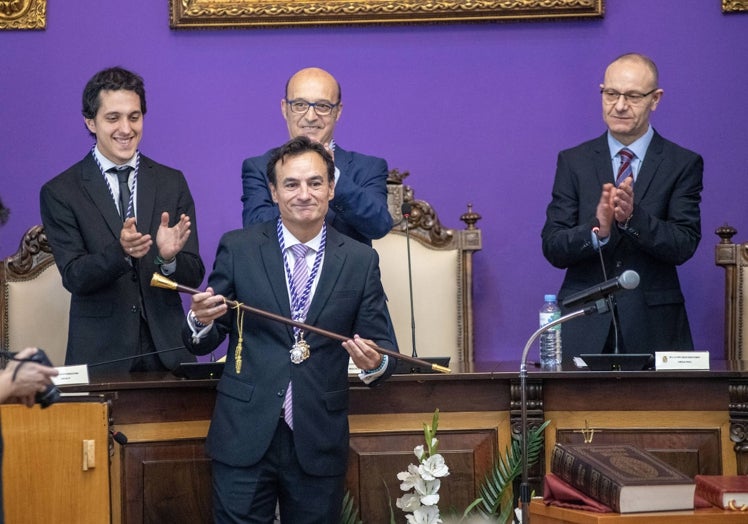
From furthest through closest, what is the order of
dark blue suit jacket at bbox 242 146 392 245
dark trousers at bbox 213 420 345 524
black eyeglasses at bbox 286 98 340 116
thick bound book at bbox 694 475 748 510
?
black eyeglasses at bbox 286 98 340 116 < dark blue suit jacket at bbox 242 146 392 245 < dark trousers at bbox 213 420 345 524 < thick bound book at bbox 694 475 748 510

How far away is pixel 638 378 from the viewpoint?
3.71 m

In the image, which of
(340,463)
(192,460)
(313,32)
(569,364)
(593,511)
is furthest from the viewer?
(313,32)

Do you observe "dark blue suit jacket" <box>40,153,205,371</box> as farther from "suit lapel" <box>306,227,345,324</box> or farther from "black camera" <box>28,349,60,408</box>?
"black camera" <box>28,349,60,408</box>

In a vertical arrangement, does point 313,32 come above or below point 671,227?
above

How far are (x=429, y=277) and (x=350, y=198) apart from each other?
116 cm

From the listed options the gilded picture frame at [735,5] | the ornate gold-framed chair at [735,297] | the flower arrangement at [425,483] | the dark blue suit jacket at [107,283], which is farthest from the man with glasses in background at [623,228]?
the dark blue suit jacket at [107,283]

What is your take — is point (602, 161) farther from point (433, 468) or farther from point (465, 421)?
point (433, 468)

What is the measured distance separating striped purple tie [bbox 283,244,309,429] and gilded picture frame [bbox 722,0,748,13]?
260 centimetres

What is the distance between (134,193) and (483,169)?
1.70 meters

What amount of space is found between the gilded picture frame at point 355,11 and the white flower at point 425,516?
7.74 ft

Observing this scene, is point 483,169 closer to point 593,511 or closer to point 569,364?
point 569,364

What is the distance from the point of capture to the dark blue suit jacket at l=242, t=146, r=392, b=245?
3740 millimetres

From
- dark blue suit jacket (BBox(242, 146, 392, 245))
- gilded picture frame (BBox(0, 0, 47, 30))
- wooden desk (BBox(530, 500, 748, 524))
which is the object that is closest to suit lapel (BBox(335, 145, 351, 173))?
dark blue suit jacket (BBox(242, 146, 392, 245))

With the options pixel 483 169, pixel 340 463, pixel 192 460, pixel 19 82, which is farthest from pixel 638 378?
pixel 19 82
